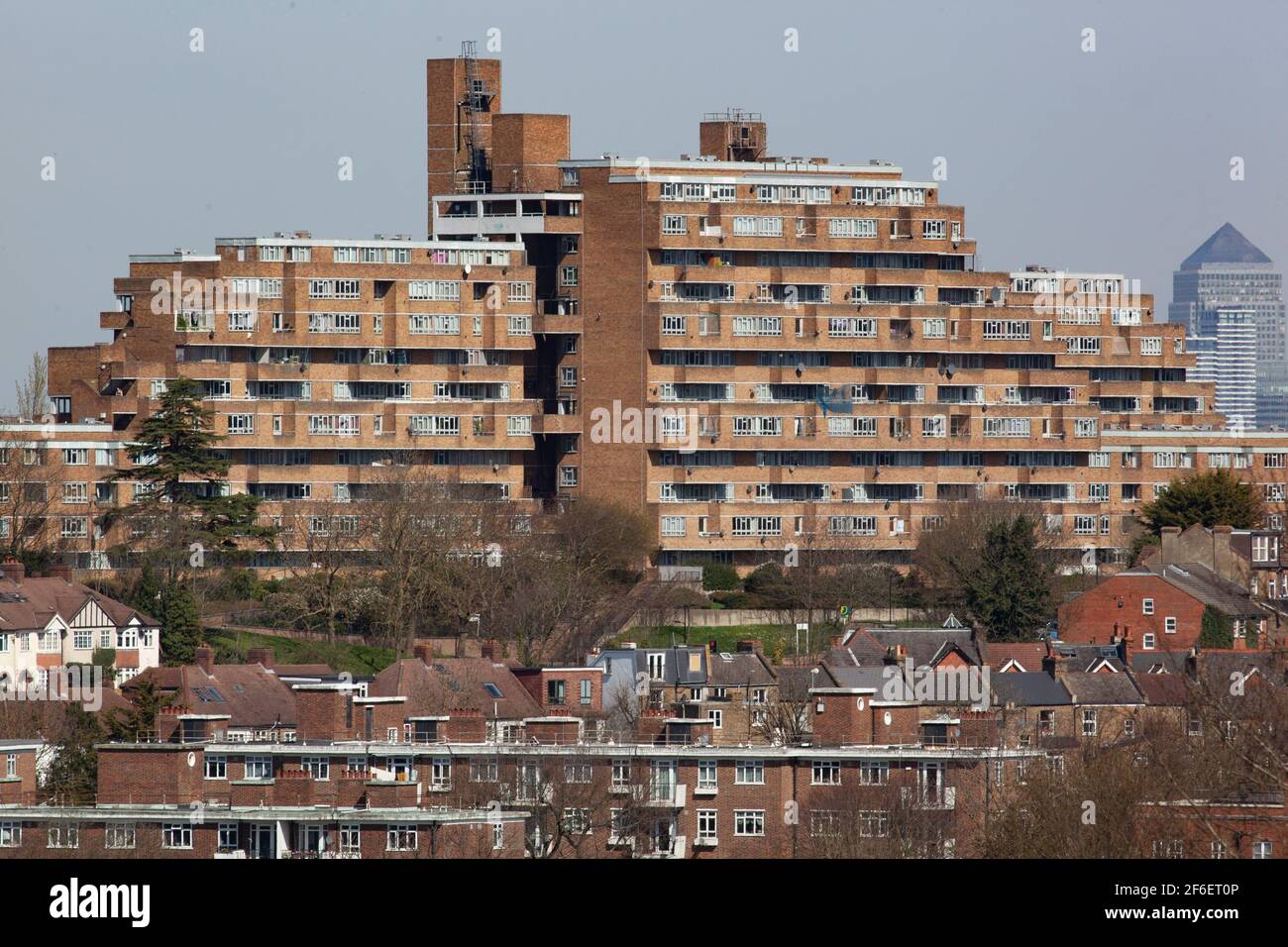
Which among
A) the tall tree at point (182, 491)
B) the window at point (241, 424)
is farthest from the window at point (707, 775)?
the window at point (241, 424)

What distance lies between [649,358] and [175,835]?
277ft

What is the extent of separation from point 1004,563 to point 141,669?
36.9 meters

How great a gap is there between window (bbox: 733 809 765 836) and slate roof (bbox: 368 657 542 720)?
13043 mm

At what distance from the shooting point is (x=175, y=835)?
56.0 m

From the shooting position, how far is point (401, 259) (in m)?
137

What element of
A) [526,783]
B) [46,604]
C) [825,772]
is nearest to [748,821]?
[825,772]

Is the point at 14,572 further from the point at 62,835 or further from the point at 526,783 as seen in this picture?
the point at 62,835

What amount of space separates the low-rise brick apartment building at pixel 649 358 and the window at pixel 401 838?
3066 inches

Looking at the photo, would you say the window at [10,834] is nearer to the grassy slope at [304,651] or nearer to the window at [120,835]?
the window at [120,835]

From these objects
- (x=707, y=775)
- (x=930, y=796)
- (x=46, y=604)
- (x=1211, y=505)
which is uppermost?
(x=1211, y=505)

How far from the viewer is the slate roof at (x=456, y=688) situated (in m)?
78.4

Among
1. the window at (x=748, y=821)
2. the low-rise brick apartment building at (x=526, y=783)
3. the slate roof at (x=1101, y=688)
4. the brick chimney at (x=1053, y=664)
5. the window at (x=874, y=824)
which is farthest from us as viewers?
the brick chimney at (x=1053, y=664)


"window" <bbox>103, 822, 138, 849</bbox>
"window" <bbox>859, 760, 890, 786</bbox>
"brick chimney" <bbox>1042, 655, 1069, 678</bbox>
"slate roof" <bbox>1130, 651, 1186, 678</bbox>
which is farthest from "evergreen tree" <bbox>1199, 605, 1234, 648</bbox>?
"window" <bbox>103, 822, 138, 849</bbox>
